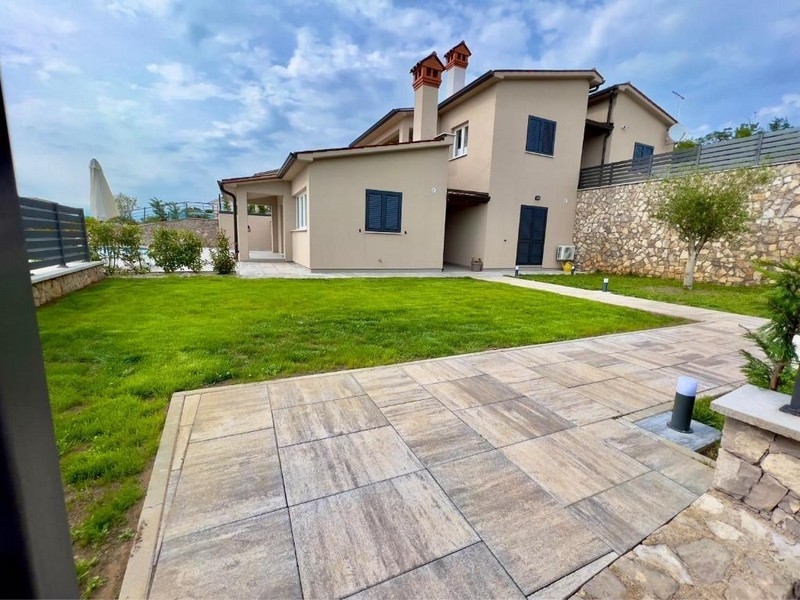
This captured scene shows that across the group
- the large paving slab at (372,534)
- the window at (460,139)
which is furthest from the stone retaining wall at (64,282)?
the window at (460,139)

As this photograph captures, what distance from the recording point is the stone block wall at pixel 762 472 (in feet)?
6.30

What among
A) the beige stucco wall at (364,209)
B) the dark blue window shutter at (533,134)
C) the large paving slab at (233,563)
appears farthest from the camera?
the dark blue window shutter at (533,134)

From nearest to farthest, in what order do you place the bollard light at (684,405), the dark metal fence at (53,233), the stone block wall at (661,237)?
the bollard light at (684,405) < the dark metal fence at (53,233) < the stone block wall at (661,237)

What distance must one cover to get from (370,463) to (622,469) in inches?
65.8

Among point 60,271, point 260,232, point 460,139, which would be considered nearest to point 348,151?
point 460,139

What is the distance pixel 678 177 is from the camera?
1177 cm

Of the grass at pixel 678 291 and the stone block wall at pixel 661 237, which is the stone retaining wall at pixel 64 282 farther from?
the stone block wall at pixel 661 237

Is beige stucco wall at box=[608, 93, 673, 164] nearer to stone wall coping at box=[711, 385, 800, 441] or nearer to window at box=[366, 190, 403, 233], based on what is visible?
window at box=[366, 190, 403, 233]

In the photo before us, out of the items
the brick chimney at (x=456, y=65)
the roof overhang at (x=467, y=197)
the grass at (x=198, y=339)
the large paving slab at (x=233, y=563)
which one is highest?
the brick chimney at (x=456, y=65)

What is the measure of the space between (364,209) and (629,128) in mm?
13333

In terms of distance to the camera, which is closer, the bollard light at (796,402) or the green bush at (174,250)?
the bollard light at (796,402)

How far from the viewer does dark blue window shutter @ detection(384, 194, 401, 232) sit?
42.2 feet

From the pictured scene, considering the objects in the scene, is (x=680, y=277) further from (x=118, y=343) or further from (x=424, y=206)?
(x=118, y=343)

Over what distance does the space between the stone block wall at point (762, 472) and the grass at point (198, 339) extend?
2856 millimetres
